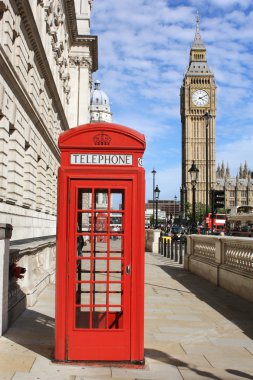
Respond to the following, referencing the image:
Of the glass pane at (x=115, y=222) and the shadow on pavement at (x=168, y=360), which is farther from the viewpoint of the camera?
the glass pane at (x=115, y=222)

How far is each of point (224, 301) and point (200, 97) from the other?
492ft

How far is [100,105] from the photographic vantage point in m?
161

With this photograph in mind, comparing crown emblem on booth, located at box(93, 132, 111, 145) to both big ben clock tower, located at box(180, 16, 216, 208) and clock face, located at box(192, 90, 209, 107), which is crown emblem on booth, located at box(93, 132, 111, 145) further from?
clock face, located at box(192, 90, 209, 107)

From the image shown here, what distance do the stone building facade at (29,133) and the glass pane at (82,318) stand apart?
4.87ft

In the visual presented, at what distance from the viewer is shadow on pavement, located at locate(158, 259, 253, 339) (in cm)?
841

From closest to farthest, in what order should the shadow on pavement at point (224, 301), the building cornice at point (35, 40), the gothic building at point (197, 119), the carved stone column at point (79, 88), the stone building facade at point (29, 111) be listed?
the shadow on pavement at point (224, 301) → the stone building facade at point (29, 111) → the building cornice at point (35, 40) → the carved stone column at point (79, 88) → the gothic building at point (197, 119)

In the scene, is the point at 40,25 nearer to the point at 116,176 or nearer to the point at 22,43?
the point at 22,43

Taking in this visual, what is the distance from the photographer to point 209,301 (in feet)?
34.4

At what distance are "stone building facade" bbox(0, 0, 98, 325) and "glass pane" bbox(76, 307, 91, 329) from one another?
1484 mm

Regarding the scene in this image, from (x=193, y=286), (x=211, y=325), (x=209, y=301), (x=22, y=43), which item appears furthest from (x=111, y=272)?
(x=22, y=43)

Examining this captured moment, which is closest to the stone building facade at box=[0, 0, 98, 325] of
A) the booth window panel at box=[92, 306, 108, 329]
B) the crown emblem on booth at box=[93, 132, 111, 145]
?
the booth window panel at box=[92, 306, 108, 329]

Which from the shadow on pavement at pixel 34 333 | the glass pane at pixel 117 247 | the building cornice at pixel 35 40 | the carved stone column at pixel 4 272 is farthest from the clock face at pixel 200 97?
the glass pane at pixel 117 247

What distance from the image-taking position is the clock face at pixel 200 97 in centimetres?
15512

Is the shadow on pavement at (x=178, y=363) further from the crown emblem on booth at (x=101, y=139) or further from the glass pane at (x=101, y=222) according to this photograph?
the crown emblem on booth at (x=101, y=139)
